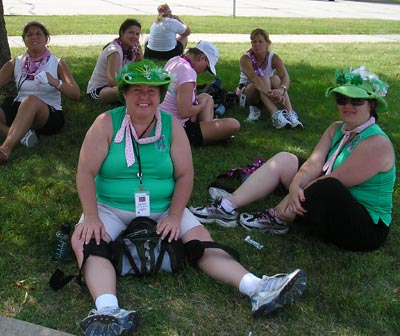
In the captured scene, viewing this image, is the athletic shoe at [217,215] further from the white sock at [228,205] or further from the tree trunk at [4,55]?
the tree trunk at [4,55]

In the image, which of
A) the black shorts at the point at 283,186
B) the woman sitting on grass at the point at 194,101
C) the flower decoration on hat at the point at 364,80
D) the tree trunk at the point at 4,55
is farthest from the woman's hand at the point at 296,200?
the tree trunk at the point at 4,55

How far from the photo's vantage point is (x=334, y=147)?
12.5ft

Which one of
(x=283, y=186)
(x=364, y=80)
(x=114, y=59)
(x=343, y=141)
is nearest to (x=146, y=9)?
(x=114, y=59)

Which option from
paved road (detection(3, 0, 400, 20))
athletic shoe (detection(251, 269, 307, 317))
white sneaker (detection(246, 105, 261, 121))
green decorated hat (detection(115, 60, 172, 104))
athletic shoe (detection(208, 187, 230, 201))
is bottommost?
paved road (detection(3, 0, 400, 20))

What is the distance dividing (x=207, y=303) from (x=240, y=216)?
1104 mm

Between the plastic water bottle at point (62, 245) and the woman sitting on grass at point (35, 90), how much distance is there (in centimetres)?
196

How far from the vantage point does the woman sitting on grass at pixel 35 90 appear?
518 centimetres

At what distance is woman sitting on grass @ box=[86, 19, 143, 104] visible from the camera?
20.7 feet

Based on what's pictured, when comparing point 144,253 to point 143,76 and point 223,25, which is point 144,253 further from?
point 223,25

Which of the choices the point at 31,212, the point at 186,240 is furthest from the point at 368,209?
the point at 31,212

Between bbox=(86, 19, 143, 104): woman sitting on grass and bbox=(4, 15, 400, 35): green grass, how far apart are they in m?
6.51

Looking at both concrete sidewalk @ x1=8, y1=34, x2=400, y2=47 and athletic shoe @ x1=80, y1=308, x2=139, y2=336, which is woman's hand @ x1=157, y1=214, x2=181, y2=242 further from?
concrete sidewalk @ x1=8, y1=34, x2=400, y2=47

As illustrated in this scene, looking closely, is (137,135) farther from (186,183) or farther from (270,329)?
(270,329)

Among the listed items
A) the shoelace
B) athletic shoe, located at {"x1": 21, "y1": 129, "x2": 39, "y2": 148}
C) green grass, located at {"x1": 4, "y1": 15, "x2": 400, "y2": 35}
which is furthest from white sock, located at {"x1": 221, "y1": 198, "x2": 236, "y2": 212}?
green grass, located at {"x1": 4, "y1": 15, "x2": 400, "y2": 35}
